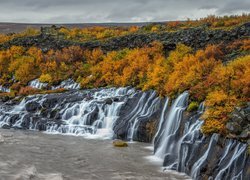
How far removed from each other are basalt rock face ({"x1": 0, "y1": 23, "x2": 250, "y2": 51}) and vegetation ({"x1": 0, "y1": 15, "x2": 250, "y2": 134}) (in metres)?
2.00

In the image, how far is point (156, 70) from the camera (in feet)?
95.6

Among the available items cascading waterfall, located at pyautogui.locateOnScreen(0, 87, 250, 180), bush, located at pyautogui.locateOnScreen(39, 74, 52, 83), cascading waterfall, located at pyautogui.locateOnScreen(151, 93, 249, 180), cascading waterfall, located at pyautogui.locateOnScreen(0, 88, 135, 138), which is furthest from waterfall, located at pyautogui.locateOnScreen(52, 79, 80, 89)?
cascading waterfall, located at pyautogui.locateOnScreen(151, 93, 249, 180)

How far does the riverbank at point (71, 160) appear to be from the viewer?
18.6 metres

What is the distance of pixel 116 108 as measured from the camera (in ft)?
96.9

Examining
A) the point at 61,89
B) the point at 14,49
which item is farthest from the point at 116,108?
the point at 14,49

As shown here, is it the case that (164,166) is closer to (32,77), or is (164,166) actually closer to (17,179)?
(17,179)

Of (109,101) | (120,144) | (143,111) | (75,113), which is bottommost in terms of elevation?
(120,144)

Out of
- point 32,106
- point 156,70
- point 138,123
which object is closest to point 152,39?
point 156,70

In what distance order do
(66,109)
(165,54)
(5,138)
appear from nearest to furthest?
1. (5,138)
2. (66,109)
3. (165,54)

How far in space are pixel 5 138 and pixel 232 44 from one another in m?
18.3

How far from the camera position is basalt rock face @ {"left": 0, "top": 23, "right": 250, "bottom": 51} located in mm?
36688

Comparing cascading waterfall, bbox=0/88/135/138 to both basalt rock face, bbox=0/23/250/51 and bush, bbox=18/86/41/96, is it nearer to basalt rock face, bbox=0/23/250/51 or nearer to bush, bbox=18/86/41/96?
bush, bbox=18/86/41/96

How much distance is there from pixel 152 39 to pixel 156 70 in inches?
611

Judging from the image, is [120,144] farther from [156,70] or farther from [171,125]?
[156,70]
